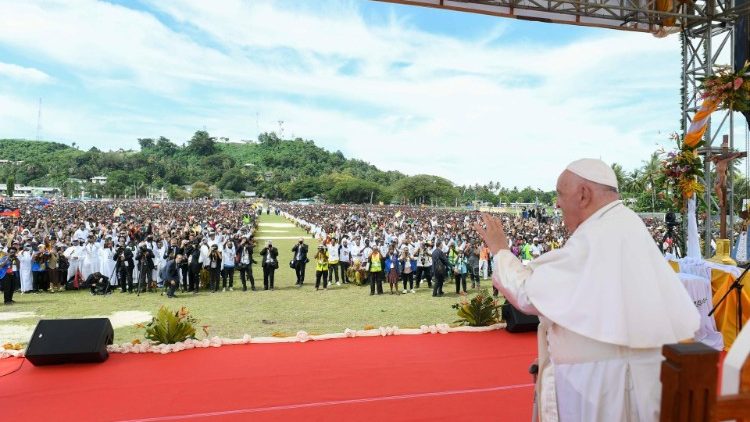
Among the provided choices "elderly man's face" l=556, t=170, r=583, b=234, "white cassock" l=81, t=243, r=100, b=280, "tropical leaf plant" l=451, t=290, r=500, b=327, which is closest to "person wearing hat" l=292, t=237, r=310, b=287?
"white cassock" l=81, t=243, r=100, b=280

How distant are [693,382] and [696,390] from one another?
0.02 m

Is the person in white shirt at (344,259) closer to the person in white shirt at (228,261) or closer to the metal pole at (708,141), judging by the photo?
the person in white shirt at (228,261)

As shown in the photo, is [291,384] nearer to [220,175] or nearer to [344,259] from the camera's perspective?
[344,259]

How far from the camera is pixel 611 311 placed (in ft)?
5.81

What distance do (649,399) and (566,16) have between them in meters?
7.93

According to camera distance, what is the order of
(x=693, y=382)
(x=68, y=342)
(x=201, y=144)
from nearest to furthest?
(x=693, y=382)
(x=68, y=342)
(x=201, y=144)

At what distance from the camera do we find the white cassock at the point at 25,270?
12.2 metres

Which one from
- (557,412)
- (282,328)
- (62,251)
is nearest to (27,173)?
(62,251)

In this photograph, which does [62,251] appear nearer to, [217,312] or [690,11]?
[217,312]

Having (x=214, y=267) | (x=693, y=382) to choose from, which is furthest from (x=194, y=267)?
(x=693, y=382)

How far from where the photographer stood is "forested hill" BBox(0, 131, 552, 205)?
8969 centimetres

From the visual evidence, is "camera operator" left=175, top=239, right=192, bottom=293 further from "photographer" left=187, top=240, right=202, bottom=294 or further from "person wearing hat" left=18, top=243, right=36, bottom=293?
"person wearing hat" left=18, top=243, right=36, bottom=293

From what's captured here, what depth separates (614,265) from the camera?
70.7 inches

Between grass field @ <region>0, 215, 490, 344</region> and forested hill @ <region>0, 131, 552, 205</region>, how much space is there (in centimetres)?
7236
